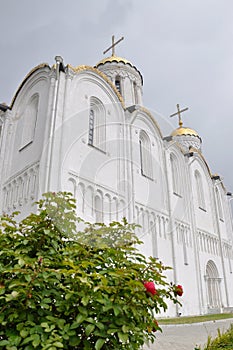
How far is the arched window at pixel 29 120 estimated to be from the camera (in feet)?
44.6

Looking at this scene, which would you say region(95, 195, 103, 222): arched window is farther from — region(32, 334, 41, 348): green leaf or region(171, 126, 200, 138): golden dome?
region(171, 126, 200, 138): golden dome

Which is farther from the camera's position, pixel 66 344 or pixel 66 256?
pixel 66 256

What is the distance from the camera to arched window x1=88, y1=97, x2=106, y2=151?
13.6 meters

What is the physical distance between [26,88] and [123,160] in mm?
5894

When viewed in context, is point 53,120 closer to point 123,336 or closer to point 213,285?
point 123,336

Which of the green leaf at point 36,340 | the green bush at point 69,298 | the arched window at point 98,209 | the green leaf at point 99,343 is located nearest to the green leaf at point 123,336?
the green bush at point 69,298

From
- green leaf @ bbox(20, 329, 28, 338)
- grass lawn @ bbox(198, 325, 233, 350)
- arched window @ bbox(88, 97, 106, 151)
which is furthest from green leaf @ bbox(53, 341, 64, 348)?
arched window @ bbox(88, 97, 106, 151)

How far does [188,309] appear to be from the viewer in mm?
15930

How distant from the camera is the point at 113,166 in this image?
13750 mm

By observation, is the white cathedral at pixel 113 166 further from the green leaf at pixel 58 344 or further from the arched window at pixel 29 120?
the green leaf at pixel 58 344

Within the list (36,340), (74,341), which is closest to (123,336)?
(74,341)

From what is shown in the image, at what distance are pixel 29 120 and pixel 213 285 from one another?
49.6 ft

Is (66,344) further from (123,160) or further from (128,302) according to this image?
(123,160)

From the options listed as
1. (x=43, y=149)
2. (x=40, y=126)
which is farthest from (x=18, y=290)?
(x=40, y=126)
